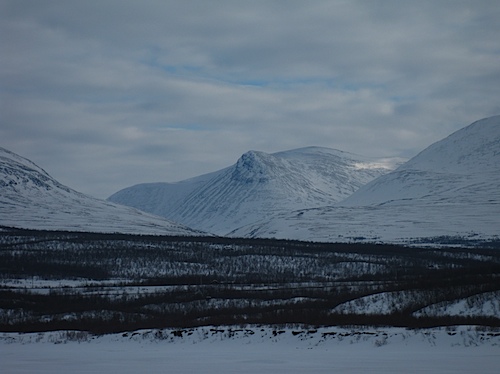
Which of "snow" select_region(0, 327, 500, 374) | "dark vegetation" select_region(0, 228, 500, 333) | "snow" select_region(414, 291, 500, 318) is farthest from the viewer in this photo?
"dark vegetation" select_region(0, 228, 500, 333)

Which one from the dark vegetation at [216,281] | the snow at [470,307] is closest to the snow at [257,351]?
the dark vegetation at [216,281]

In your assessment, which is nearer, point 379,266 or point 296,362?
point 296,362

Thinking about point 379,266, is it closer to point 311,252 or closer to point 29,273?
point 311,252

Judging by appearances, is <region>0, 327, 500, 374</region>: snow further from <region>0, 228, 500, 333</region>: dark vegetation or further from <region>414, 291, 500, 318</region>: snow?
<region>414, 291, 500, 318</region>: snow

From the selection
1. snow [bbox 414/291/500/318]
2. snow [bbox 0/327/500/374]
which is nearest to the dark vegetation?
snow [bbox 414/291/500/318]

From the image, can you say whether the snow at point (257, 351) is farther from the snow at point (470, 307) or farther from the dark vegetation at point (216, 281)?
the snow at point (470, 307)

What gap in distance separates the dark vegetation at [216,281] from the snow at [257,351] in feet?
21.9

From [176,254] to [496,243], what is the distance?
73449 mm

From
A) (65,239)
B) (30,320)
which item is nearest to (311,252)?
(65,239)

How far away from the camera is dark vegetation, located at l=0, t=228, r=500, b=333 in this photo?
2170 inches

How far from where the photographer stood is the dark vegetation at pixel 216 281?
55.1 meters

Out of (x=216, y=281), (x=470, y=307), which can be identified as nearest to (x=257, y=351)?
(x=470, y=307)

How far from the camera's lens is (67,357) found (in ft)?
106

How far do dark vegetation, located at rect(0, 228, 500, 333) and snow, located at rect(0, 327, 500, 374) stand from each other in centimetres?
668
